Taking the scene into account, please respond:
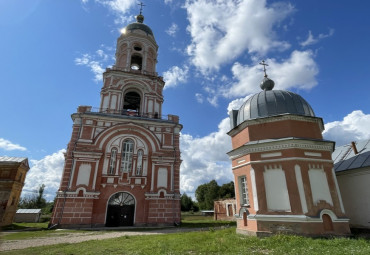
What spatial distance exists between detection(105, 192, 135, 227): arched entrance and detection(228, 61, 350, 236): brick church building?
10.0 meters

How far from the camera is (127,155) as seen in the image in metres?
19.9

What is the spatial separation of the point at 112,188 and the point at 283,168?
45.2 feet

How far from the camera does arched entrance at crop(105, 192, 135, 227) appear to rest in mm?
17797

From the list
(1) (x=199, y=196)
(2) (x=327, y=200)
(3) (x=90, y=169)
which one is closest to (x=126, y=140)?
(3) (x=90, y=169)

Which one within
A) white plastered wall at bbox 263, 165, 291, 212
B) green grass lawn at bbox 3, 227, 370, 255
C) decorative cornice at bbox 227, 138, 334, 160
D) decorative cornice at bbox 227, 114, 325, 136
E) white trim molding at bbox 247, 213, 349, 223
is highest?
decorative cornice at bbox 227, 114, 325, 136

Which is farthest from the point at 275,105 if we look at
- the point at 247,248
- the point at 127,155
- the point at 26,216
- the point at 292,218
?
the point at 26,216

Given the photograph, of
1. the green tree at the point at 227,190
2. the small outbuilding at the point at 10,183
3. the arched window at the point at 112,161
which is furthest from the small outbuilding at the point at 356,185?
the green tree at the point at 227,190

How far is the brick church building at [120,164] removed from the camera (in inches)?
688

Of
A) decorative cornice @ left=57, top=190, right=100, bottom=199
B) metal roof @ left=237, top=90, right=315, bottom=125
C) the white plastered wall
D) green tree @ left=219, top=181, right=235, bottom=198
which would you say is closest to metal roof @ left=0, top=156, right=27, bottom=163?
decorative cornice @ left=57, top=190, right=100, bottom=199

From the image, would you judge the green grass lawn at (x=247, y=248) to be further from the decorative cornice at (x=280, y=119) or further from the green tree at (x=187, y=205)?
the green tree at (x=187, y=205)

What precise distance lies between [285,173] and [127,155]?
1379 cm

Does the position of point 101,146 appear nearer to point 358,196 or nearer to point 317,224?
point 317,224

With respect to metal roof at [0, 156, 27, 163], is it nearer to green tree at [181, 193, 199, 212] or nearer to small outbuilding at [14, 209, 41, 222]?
small outbuilding at [14, 209, 41, 222]

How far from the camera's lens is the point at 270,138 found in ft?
39.4
